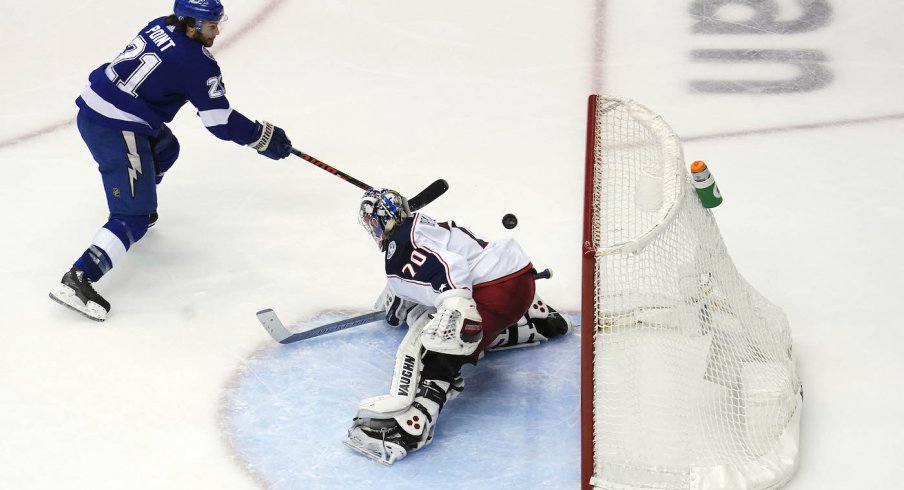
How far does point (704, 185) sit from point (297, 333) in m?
1.37

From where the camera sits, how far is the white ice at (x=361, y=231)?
11.1 ft

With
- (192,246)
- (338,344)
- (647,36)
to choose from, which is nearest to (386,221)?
(338,344)

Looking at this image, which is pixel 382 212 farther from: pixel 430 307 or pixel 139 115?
pixel 139 115

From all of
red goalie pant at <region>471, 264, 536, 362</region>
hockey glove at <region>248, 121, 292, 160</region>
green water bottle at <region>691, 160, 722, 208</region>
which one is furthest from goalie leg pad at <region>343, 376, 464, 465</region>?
hockey glove at <region>248, 121, 292, 160</region>

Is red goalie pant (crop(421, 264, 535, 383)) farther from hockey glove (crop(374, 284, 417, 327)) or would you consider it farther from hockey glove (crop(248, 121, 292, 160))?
hockey glove (crop(248, 121, 292, 160))

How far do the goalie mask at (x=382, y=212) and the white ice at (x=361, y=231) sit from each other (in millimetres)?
470

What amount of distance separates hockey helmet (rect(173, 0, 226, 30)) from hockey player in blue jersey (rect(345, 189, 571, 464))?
921mm

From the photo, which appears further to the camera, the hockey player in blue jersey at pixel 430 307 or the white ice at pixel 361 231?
the white ice at pixel 361 231

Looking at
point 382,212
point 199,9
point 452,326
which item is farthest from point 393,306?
point 199,9

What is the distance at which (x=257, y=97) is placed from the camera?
5488 millimetres

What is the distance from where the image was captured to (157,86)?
159 inches

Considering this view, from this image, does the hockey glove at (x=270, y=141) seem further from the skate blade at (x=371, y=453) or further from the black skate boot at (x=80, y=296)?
the skate blade at (x=371, y=453)

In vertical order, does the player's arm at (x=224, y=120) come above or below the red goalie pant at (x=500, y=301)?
above

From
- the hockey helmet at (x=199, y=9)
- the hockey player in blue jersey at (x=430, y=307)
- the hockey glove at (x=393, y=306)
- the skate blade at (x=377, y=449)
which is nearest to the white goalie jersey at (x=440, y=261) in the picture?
the hockey player in blue jersey at (x=430, y=307)
